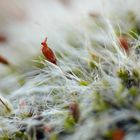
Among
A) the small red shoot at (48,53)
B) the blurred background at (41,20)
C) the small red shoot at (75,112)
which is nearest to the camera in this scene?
the small red shoot at (75,112)

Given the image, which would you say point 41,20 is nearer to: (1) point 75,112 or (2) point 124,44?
(2) point 124,44

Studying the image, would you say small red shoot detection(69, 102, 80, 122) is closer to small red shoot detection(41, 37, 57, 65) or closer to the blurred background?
small red shoot detection(41, 37, 57, 65)

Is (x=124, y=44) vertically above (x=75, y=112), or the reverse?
(x=124, y=44)

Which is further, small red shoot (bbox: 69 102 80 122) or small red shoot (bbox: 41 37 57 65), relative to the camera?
small red shoot (bbox: 41 37 57 65)

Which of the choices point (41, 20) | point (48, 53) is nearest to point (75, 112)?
point (48, 53)

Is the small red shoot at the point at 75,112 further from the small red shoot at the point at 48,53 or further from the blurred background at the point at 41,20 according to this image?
the blurred background at the point at 41,20

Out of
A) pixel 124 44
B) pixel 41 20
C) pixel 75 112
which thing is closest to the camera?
pixel 75 112

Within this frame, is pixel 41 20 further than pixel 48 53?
Yes

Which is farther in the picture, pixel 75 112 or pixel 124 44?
pixel 124 44

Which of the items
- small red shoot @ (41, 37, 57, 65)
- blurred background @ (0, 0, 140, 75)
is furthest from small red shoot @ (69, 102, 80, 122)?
blurred background @ (0, 0, 140, 75)

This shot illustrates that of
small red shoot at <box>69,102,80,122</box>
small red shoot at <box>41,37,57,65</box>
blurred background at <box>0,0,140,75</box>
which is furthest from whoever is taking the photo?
blurred background at <box>0,0,140,75</box>

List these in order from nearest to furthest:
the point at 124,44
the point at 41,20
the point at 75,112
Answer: the point at 75,112, the point at 124,44, the point at 41,20

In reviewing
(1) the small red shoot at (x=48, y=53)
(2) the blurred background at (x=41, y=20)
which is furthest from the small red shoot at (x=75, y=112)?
(2) the blurred background at (x=41, y=20)

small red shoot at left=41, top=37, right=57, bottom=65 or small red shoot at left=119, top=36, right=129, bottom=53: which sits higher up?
small red shoot at left=119, top=36, right=129, bottom=53
